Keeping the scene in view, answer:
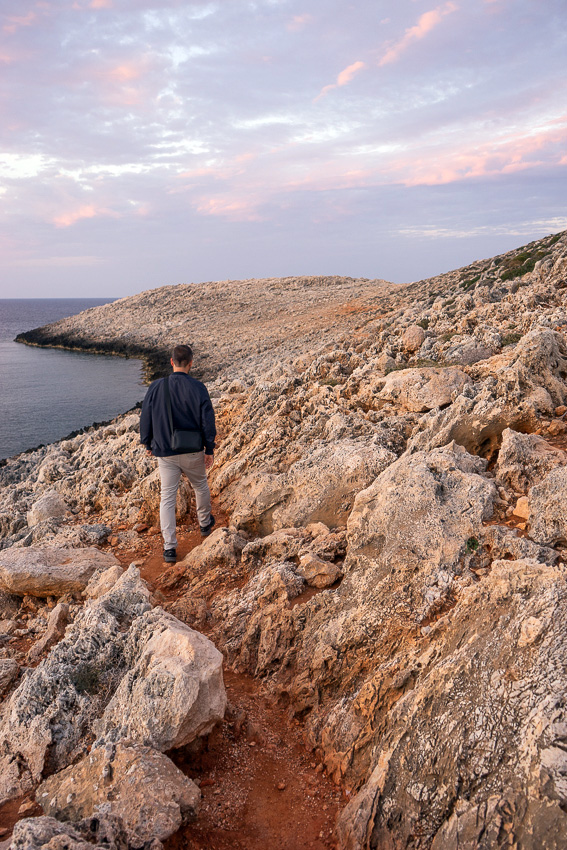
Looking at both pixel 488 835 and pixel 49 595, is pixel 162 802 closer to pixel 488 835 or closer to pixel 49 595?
pixel 488 835

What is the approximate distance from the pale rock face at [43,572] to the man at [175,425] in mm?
1050

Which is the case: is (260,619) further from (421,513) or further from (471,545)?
(471,545)

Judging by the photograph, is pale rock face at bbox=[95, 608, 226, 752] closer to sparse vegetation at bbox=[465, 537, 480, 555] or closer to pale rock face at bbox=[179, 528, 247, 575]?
pale rock face at bbox=[179, 528, 247, 575]

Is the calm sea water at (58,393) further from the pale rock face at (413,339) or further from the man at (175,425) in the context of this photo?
the man at (175,425)

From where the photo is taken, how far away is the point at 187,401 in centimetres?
649

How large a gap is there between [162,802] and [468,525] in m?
3.22

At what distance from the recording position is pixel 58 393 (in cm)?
3688

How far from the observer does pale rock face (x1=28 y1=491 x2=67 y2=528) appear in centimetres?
969

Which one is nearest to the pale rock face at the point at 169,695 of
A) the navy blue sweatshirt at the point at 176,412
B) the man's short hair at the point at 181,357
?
the navy blue sweatshirt at the point at 176,412

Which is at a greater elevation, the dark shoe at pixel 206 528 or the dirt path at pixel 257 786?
the dark shoe at pixel 206 528

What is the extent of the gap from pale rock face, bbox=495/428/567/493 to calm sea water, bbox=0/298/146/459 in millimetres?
23219

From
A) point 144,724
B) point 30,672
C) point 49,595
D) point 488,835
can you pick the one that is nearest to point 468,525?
point 488,835

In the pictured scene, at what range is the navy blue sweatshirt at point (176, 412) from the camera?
6.48 metres

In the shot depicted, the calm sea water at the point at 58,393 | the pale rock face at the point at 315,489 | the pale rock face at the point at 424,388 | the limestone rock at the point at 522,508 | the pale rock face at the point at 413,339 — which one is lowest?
the calm sea water at the point at 58,393
